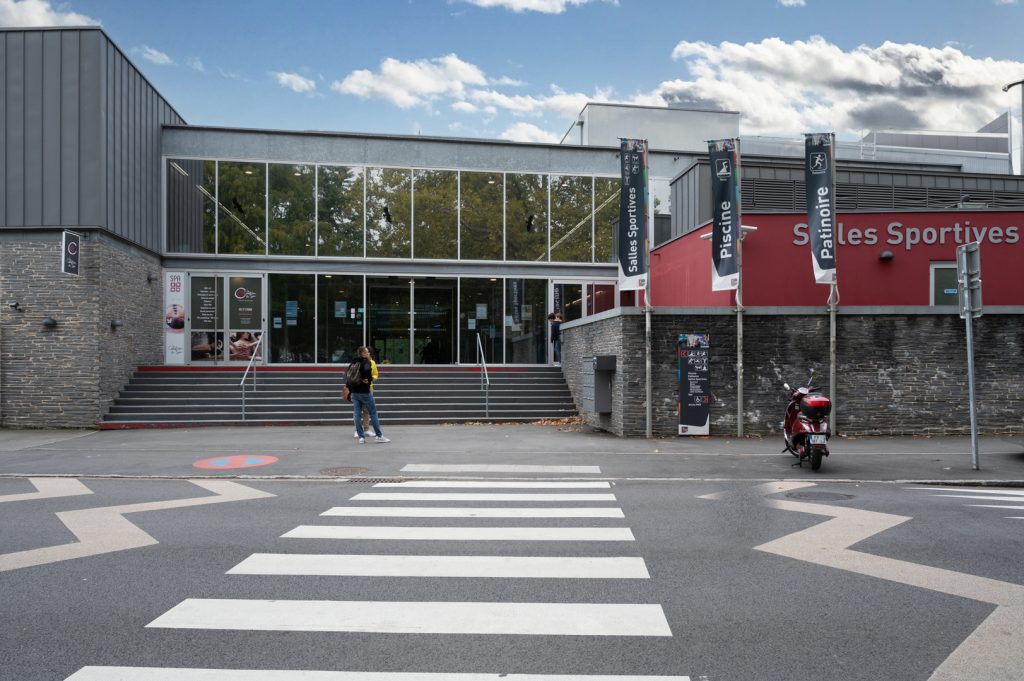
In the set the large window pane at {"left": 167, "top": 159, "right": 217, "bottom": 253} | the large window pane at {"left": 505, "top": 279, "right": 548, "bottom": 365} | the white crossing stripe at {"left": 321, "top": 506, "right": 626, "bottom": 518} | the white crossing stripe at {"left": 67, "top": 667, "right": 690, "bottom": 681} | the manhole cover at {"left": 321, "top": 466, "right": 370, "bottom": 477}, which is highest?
the large window pane at {"left": 167, "top": 159, "right": 217, "bottom": 253}

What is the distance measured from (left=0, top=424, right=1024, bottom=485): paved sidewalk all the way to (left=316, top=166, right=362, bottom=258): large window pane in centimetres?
999

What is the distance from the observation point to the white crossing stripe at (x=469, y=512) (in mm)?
8195

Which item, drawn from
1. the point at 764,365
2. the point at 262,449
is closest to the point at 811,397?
the point at 764,365

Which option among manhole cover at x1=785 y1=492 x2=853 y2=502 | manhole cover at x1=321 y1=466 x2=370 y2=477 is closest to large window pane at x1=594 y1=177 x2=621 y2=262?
manhole cover at x1=321 y1=466 x2=370 y2=477

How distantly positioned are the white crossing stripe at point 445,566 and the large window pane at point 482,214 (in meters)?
20.6

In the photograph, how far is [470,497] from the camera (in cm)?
941

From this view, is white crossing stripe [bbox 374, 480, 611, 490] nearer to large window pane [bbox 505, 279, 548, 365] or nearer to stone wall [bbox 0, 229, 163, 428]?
stone wall [bbox 0, 229, 163, 428]

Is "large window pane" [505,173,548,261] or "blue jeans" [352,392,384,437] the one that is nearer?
"blue jeans" [352,392,384,437]

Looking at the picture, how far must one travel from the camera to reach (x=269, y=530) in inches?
294

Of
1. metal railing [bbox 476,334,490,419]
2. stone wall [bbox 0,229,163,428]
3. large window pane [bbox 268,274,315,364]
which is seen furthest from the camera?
large window pane [bbox 268,274,315,364]

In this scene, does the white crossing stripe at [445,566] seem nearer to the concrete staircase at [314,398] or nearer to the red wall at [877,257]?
the concrete staircase at [314,398]

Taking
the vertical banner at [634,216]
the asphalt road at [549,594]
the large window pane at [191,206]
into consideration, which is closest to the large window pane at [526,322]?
the vertical banner at [634,216]

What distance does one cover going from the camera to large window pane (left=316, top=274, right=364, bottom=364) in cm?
2503

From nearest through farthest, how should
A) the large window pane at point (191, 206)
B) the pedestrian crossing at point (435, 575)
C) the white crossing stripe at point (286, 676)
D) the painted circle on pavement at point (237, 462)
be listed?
the white crossing stripe at point (286, 676), the pedestrian crossing at point (435, 575), the painted circle on pavement at point (237, 462), the large window pane at point (191, 206)
